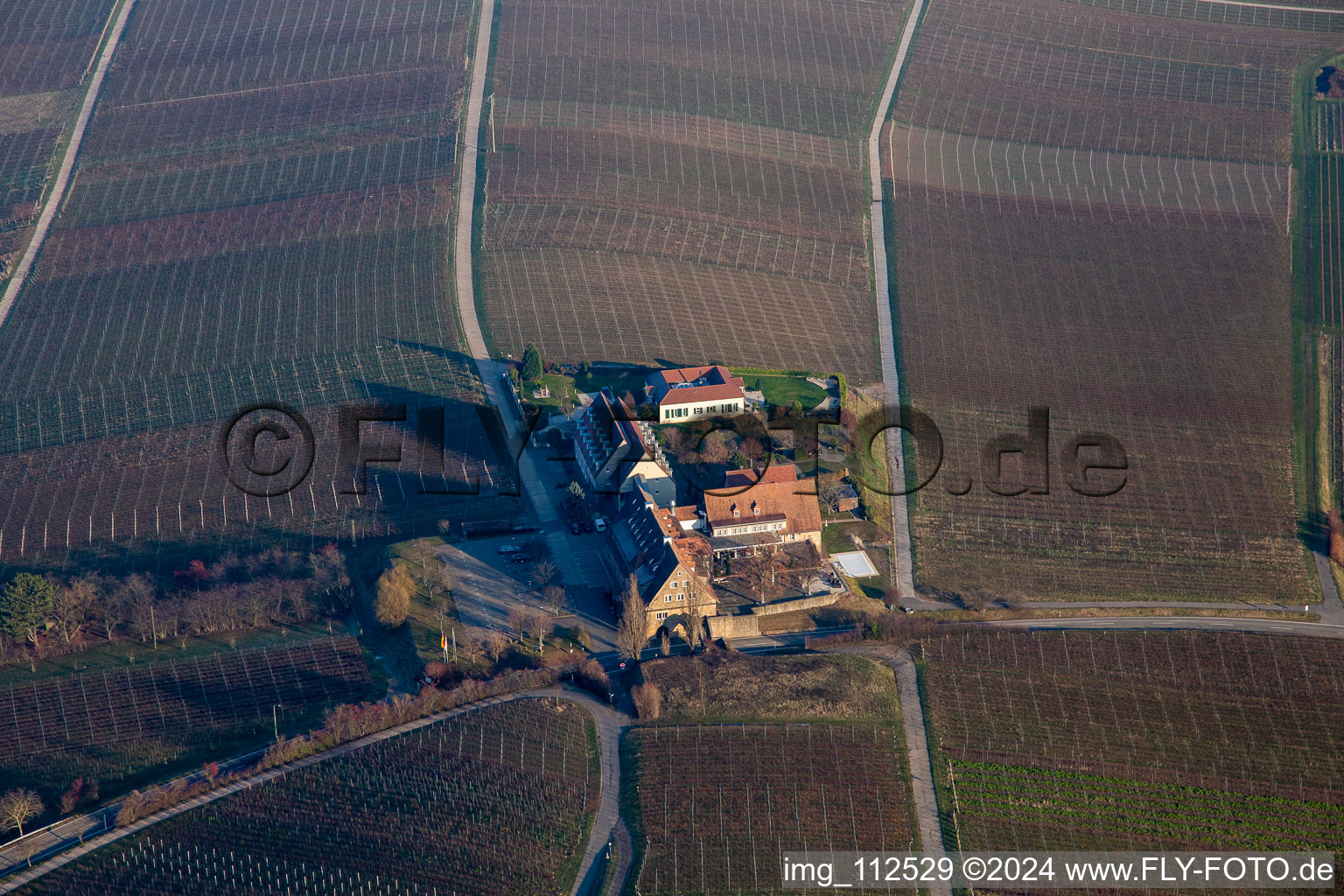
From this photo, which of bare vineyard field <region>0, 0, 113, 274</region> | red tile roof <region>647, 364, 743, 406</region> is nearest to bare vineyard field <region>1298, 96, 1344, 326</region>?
red tile roof <region>647, 364, 743, 406</region>

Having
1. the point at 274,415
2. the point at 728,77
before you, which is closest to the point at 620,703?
the point at 274,415

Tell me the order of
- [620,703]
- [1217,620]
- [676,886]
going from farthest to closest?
[1217,620]
[620,703]
[676,886]

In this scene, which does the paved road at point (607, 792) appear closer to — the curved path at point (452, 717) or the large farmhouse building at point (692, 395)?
the curved path at point (452, 717)

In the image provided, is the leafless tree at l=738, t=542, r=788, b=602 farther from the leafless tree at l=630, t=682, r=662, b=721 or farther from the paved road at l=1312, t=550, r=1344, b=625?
the paved road at l=1312, t=550, r=1344, b=625

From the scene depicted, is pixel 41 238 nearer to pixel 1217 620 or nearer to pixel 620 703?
pixel 620 703

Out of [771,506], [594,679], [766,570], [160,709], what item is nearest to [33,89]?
[160,709]

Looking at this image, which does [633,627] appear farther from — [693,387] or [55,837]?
[55,837]

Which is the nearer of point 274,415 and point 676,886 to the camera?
point 676,886
